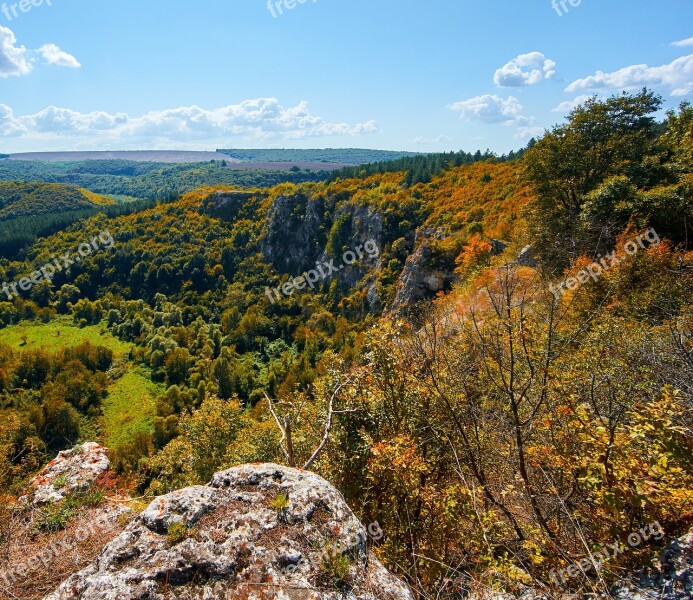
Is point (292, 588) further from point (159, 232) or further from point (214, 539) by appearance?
point (159, 232)

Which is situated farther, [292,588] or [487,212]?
[487,212]

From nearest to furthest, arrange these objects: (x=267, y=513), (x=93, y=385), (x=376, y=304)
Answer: (x=267, y=513) < (x=376, y=304) < (x=93, y=385)

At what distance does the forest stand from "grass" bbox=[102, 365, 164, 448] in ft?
2.62

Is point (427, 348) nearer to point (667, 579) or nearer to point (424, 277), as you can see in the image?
point (667, 579)

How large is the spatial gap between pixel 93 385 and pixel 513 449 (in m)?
105

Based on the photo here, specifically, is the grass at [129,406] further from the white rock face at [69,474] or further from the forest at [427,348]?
the white rock face at [69,474]

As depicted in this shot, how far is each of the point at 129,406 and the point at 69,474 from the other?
285ft

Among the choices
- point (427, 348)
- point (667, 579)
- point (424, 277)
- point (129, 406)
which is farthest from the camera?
point (129, 406)

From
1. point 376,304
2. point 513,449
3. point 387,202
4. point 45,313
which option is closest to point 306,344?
point 376,304

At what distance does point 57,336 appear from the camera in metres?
116

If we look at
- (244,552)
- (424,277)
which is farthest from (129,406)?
(244,552)

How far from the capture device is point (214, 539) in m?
5.37

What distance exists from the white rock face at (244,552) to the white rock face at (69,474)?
692 cm

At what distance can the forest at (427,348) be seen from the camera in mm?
6270
